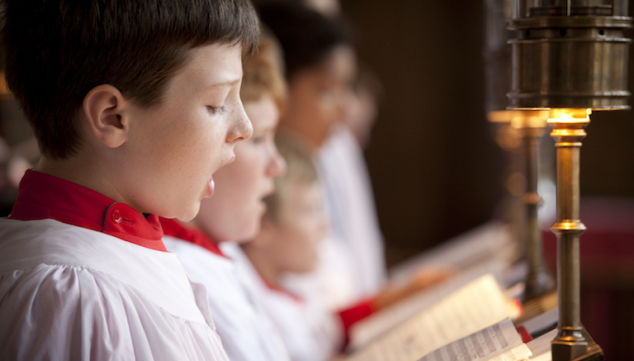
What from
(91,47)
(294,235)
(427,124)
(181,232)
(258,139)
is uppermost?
(91,47)

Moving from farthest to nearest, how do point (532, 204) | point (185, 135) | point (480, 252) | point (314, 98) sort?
1. point (314, 98)
2. point (480, 252)
3. point (532, 204)
4. point (185, 135)

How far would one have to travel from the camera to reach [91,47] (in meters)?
0.76

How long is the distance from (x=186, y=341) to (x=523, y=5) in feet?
1.78

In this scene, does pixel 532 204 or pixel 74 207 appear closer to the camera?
pixel 74 207

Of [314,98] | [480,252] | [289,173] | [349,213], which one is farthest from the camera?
[349,213]

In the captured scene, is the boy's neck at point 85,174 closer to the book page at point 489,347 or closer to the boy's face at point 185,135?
the boy's face at point 185,135

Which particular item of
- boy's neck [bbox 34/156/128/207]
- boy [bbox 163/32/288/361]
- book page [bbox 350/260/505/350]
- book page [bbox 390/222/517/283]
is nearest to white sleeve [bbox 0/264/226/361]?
boy's neck [bbox 34/156/128/207]

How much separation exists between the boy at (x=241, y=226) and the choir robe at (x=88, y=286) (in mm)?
221

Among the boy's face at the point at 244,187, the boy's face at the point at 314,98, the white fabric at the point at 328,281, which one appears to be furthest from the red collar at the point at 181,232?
the boy's face at the point at 314,98

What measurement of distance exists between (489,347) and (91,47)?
0.57m

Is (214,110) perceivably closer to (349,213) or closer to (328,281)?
(328,281)

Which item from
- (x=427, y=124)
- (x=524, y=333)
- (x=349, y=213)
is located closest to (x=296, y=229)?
(x=524, y=333)

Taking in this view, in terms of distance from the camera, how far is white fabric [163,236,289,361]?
1.07 meters

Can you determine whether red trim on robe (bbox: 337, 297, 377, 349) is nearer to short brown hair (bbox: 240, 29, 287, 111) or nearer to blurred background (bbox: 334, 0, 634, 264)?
short brown hair (bbox: 240, 29, 287, 111)
